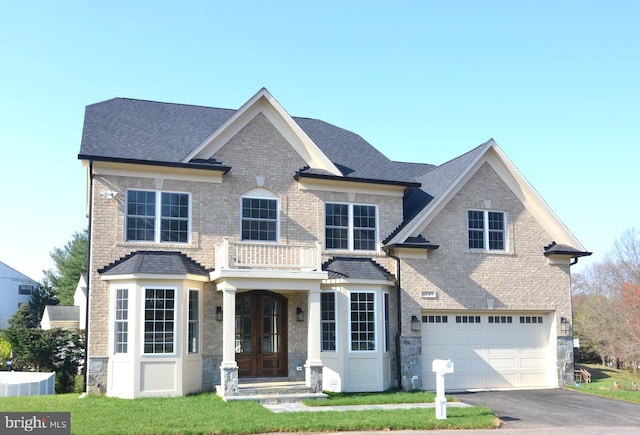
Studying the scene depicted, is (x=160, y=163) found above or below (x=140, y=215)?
above

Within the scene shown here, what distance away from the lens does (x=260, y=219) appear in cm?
2164

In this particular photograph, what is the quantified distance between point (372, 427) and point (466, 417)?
2.71 metres

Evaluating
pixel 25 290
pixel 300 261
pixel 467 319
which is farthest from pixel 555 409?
pixel 25 290

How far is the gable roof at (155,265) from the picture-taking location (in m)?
19.0

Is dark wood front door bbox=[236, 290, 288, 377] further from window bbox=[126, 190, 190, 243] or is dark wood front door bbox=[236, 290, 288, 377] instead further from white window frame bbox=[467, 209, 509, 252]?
white window frame bbox=[467, 209, 509, 252]

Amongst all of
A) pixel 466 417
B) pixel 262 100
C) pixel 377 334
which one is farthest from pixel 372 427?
pixel 262 100

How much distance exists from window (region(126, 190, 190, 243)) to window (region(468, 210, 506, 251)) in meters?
9.92

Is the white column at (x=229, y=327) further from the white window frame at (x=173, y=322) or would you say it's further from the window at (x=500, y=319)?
the window at (x=500, y=319)

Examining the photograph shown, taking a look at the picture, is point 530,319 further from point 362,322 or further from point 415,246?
point 362,322

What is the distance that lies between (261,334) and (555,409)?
889cm

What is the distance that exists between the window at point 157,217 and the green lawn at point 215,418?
16.6ft

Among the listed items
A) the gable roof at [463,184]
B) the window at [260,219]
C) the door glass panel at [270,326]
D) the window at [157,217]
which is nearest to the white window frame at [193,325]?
the window at [157,217]

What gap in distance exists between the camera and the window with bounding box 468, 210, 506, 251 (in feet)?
77.3

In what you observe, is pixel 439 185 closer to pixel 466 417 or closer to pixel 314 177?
Answer: pixel 314 177
